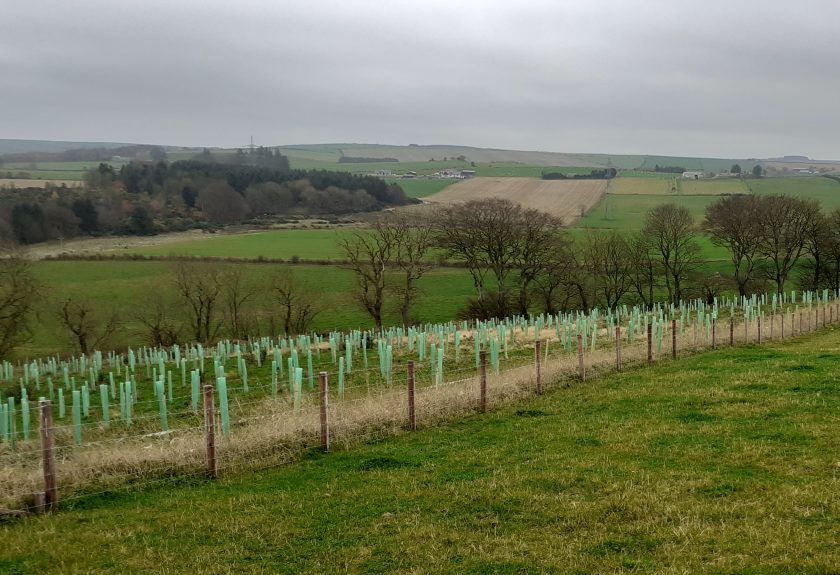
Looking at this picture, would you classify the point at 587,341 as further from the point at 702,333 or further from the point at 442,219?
the point at 442,219

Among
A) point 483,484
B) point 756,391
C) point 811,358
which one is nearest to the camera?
point 483,484

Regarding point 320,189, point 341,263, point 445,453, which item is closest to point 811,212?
point 341,263

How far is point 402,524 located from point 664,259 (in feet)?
172

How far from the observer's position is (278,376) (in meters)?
26.3

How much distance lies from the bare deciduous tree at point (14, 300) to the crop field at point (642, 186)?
84.4 metres

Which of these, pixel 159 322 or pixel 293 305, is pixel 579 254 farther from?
pixel 159 322

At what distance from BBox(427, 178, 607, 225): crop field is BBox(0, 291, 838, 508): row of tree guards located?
173 ft

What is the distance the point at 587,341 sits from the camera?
28625 millimetres

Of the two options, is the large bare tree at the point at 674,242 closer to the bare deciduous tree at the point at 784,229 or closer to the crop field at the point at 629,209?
the bare deciduous tree at the point at 784,229

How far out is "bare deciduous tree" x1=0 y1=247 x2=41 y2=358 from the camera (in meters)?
37.3

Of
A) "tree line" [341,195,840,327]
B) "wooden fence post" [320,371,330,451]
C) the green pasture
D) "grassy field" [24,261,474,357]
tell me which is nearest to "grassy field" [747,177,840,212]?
"tree line" [341,195,840,327]

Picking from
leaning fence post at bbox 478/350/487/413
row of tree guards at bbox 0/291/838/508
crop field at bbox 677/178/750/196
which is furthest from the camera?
crop field at bbox 677/178/750/196

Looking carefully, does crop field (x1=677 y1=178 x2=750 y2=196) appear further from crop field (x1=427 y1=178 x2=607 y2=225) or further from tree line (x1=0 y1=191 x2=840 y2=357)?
tree line (x1=0 y1=191 x2=840 y2=357)

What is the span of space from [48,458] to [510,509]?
556 cm
